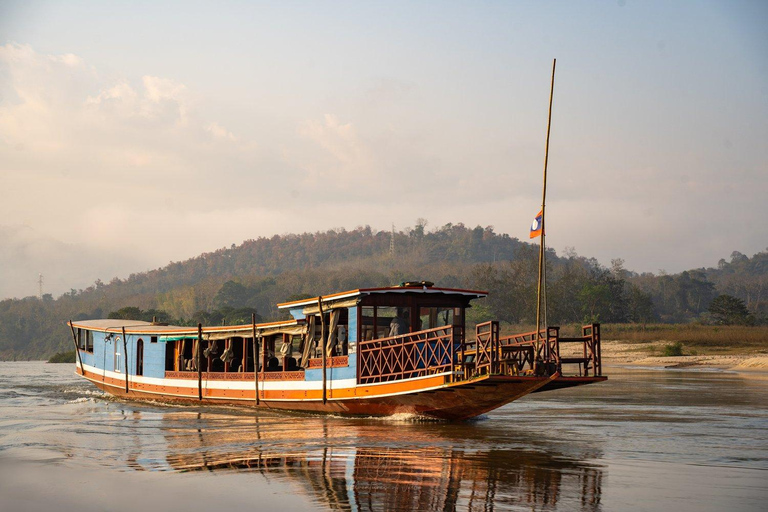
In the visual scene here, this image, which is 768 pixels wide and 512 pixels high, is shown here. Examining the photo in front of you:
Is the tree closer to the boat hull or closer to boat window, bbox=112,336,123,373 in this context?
boat window, bbox=112,336,123,373

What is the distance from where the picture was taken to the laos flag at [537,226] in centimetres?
1914

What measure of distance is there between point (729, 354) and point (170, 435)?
147ft

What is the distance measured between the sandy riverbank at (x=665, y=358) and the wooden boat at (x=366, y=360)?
3153 centimetres

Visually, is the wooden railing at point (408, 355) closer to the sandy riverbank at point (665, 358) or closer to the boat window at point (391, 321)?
the boat window at point (391, 321)

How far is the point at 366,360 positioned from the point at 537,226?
566 cm

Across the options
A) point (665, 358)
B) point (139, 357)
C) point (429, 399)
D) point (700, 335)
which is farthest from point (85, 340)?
point (700, 335)

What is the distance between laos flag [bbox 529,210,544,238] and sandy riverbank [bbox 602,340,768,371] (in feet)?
104

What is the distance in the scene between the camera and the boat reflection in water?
35.7ft

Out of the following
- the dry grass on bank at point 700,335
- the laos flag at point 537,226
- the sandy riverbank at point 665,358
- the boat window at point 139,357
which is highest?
the laos flag at point 537,226

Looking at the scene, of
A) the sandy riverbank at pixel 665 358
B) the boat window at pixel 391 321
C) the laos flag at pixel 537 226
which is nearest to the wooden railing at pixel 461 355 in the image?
the boat window at pixel 391 321

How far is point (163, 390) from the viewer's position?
29.0 meters

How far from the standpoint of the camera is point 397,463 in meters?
13.7

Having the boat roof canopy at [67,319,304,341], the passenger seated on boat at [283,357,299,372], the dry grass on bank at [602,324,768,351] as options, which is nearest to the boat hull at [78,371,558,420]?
the passenger seated on boat at [283,357,299,372]

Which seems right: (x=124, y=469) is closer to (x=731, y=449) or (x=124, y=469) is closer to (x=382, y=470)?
(x=382, y=470)
